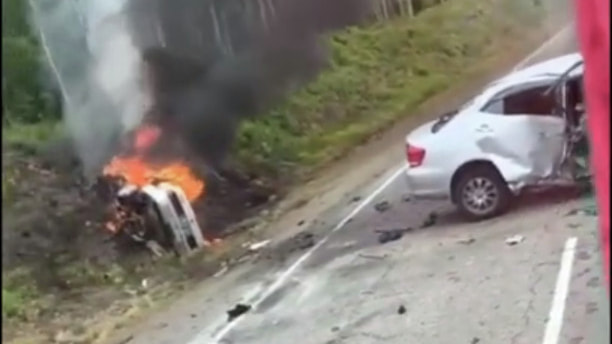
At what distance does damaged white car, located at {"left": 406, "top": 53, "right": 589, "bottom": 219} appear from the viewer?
175 centimetres

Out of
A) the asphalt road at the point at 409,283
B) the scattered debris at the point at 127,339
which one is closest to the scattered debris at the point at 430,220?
the asphalt road at the point at 409,283

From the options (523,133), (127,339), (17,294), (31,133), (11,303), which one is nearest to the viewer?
(11,303)

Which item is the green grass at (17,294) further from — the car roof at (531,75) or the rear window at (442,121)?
the car roof at (531,75)

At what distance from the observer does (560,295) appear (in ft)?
5.65

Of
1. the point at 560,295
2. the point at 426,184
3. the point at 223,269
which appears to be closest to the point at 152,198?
the point at 223,269

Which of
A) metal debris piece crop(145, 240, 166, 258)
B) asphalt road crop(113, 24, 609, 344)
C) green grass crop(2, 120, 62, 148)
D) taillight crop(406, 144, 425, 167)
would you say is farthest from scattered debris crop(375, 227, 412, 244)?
green grass crop(2, 120, 62, 148)

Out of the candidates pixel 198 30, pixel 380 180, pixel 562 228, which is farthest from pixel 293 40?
pixel 562 228

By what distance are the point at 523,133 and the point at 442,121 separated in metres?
0.14

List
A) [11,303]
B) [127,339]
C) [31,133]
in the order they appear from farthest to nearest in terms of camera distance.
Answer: [127,339] → [31,133] → [11,303]

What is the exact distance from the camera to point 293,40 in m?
1.72

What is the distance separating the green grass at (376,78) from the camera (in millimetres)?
1747

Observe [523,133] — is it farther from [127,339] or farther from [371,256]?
[127,339]

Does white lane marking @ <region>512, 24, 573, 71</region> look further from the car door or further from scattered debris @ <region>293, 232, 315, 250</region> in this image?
scattered debris @ <region>293, 232, 315, 250</region>

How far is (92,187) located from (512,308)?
0.70 m
